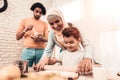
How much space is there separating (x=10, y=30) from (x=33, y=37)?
121 cm

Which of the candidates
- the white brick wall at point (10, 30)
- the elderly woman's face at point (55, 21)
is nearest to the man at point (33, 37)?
the elderly woman's face at point (55, 21)

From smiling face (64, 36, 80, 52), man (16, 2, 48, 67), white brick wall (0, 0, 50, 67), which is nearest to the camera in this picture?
smiling face (64, 36, 80, 52)

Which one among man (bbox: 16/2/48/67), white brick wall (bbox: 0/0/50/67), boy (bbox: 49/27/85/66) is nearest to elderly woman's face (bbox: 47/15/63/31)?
boy (bbox: 49/27/85/66)

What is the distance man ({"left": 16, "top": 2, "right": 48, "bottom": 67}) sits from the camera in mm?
2266

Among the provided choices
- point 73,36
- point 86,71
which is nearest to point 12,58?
point 73,36

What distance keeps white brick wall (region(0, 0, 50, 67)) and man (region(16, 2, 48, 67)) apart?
0.99 meters

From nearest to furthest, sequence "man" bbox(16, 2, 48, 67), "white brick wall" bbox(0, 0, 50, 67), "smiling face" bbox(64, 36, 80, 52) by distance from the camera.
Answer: "smiling face" bbox(64, 36, 80, 52)
"man" bbox(16, 2, 48, 67)
"white brick wall" bbox(0, 0, 50, 67)

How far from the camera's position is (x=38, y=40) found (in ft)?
7.58

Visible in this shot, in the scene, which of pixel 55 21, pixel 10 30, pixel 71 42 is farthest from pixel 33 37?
pixel 10 30

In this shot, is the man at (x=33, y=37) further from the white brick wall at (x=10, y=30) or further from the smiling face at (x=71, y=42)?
the white brick wall at (x=10, y=30)

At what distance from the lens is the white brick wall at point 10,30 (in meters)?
3.23

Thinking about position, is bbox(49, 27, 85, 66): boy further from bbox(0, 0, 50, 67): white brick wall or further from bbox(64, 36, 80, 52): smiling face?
bbox(0, 0, 50, 67): white brick wall

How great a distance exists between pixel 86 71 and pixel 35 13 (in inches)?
57.2

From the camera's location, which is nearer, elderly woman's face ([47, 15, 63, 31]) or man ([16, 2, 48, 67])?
elderly woman's face ([47, 15, 63, 31])
